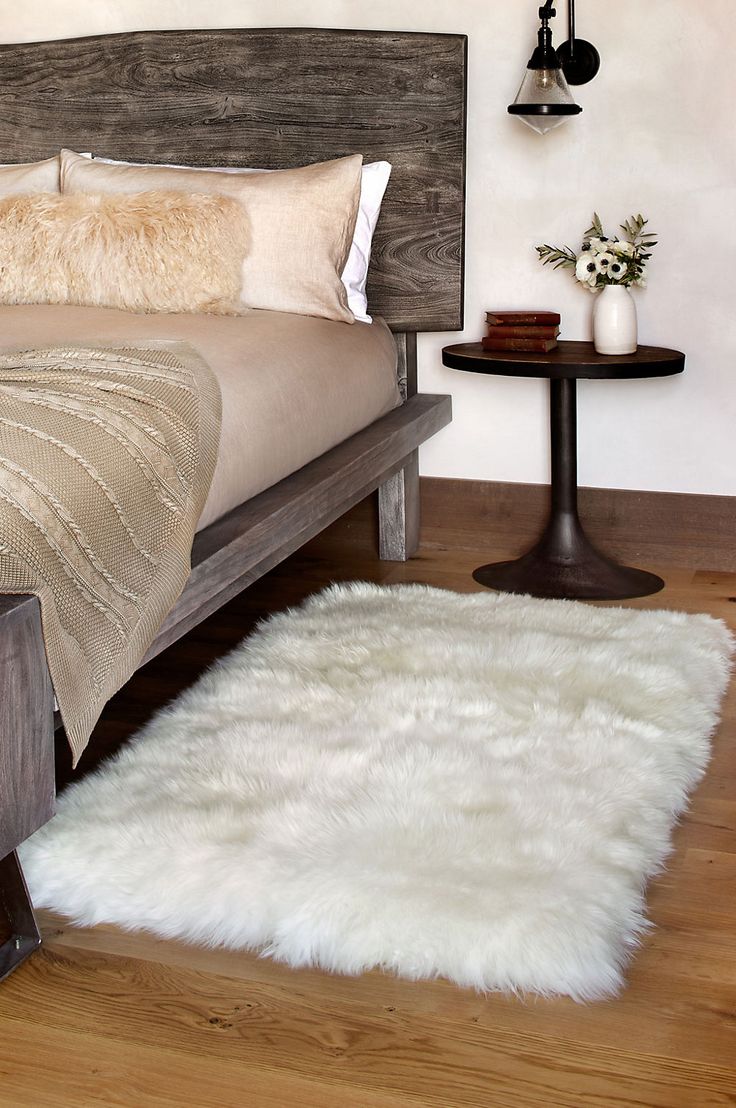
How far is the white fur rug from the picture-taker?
1.58m

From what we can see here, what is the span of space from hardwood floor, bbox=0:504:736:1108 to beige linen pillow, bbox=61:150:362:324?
1.76m

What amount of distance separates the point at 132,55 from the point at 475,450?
153cm

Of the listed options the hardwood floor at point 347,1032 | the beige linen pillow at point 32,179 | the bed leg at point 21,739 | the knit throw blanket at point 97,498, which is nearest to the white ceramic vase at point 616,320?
the knit throw blanket at point 97,498

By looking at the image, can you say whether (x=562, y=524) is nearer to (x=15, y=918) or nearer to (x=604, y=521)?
(x=604, y=521)

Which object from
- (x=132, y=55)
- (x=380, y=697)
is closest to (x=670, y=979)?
(x=380, y=697)

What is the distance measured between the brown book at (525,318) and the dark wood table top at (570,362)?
8 cm

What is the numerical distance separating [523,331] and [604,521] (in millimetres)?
641

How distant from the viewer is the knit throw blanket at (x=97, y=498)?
157 centimetres

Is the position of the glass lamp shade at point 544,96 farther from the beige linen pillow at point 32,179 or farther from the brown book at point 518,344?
the beige linen pillow at point 32,179

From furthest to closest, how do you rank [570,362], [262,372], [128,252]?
[570,362]
[128,252]
[262,372]

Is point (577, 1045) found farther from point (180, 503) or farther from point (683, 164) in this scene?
point (683, 164)

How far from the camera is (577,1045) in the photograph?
1424 millimetres

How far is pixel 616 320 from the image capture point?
121 inches

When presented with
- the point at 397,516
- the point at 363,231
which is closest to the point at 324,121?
the point at 363,231
